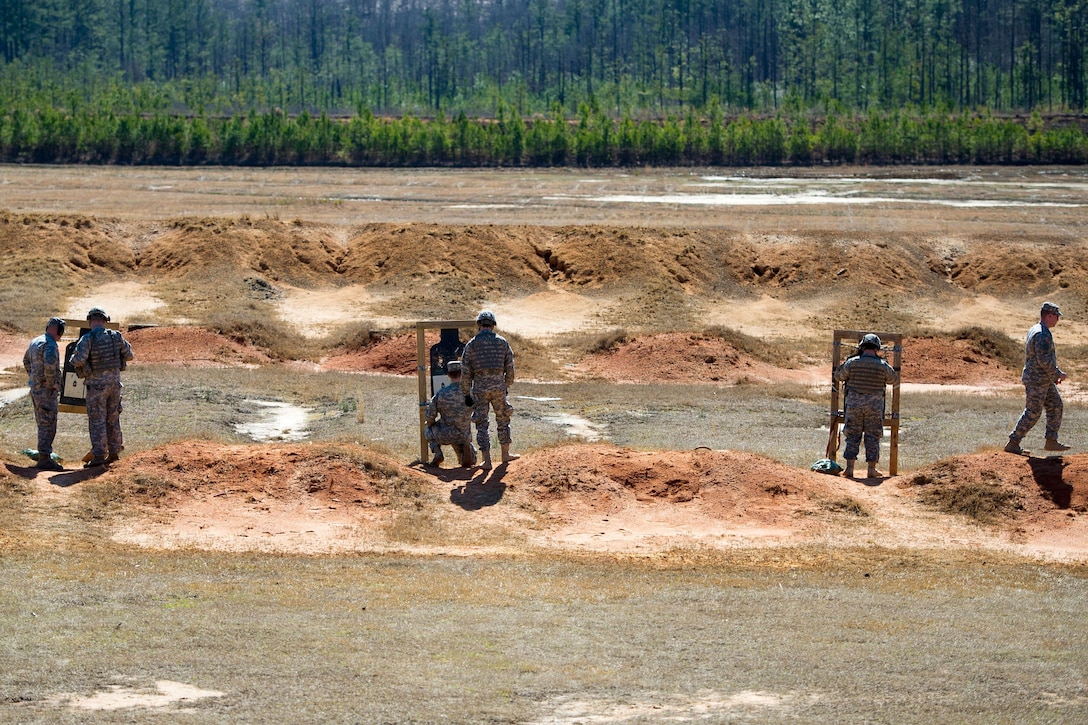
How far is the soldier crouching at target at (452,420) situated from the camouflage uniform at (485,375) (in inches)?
7.0

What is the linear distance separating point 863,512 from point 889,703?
6758mm

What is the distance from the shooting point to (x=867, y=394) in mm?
18094

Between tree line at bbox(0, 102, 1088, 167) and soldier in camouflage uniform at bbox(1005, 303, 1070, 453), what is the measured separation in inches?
2658

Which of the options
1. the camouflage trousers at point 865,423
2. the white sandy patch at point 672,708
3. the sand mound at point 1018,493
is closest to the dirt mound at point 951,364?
the camouflage trousers at point 865,423

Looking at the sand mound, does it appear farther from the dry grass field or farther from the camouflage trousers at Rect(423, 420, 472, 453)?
the camouflage trousers at Rect(423, 420, 472, 453)

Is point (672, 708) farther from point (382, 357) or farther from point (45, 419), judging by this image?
point (382, 357)

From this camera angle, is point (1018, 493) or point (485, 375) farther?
point (485, 375)

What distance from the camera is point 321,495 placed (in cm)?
1688

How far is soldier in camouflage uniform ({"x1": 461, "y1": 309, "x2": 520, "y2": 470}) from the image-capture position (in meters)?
17.5

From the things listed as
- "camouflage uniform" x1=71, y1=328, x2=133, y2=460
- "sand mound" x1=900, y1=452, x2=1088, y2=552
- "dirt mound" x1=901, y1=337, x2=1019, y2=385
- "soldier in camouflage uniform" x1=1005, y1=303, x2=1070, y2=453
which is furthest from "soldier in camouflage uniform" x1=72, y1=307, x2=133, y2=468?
"dirt mound" x1=901, y1=337, x2=1019, y2=385

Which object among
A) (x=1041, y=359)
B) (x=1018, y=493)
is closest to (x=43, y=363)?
(x=1018, y=493)

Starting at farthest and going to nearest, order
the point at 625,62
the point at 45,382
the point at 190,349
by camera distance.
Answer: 1. the point at 625,62
2. the point at 190,349
3. the point at 45,382

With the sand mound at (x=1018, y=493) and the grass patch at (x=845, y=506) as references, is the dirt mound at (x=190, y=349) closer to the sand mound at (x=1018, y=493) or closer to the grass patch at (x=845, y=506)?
the grass patch at (x=845, y=506)

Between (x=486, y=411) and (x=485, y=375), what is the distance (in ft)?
1.53
